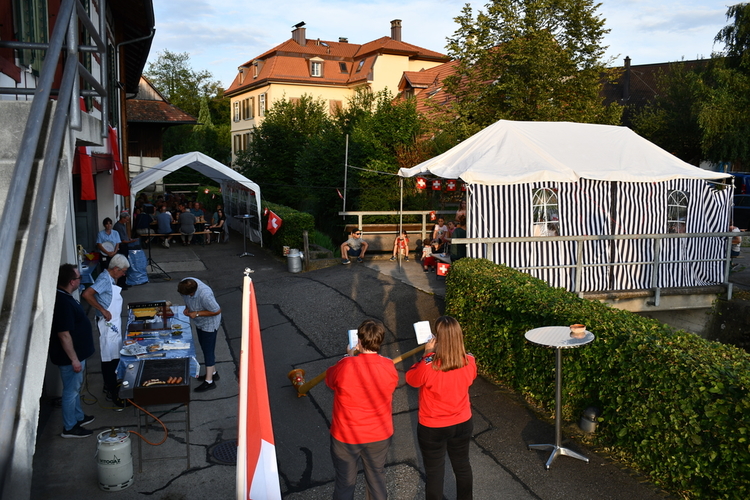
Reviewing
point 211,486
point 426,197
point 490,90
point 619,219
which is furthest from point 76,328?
point 490,90

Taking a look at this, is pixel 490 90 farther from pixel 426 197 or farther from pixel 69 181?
pixel 69 181

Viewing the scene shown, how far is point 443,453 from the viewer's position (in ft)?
16.3

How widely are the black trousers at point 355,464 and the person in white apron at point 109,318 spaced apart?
3807mm

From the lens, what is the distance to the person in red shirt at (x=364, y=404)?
4.58 metres

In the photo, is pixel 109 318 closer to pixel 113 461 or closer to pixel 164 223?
pixel 113 461

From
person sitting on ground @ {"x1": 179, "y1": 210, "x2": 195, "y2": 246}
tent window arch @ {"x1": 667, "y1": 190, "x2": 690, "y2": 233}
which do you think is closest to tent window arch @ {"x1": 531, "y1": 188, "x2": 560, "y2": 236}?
tent window arch @ {"x1": 667, "y1": 190, "x2": 690, "y2": 233}

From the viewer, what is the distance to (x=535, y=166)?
1114 centimetres

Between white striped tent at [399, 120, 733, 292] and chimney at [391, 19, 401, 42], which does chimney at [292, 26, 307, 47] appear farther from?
white striped tent at [399, 120, 733, 292]

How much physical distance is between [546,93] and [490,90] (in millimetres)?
1790

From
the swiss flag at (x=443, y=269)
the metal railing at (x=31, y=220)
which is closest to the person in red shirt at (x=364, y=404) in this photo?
the metal railing at (x=31, y=220)

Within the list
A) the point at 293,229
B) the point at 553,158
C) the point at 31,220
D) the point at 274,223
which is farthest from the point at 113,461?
the point at 293,229

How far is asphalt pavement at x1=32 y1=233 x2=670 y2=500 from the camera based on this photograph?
576 cm

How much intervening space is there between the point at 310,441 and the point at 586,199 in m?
7.64

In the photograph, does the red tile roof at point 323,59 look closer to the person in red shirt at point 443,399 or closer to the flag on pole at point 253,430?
the person in red shirt at point 443,399
